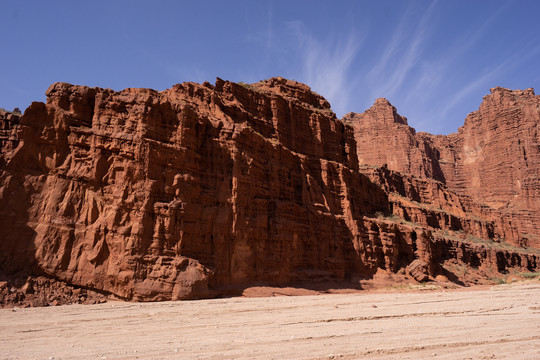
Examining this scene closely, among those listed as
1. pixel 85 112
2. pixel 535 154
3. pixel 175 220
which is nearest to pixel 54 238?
pixel 175 220

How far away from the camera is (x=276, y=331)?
1039cm

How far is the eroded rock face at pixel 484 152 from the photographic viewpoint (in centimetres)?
7900

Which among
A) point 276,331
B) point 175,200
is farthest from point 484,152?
point 276,331

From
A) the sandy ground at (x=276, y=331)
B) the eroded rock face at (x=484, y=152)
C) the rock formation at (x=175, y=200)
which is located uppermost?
the eroded rock face at (x=484, y=152)

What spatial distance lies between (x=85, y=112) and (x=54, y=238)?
6.98 metres

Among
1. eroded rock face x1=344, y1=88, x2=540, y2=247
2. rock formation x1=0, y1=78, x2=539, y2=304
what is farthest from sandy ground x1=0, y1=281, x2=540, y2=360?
eroded rock face x1=344, y1=88, x2=540, y2=247

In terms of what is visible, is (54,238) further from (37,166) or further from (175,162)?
(175,162)

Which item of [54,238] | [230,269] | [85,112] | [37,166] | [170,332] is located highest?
[85,112]

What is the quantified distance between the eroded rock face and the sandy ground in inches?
2724

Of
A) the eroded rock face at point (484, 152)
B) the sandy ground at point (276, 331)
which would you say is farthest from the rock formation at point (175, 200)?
the eroded rock face at point (484, 152)

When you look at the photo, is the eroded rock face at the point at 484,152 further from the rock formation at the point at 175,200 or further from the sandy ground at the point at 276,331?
the sandy ground at the point at 276,331

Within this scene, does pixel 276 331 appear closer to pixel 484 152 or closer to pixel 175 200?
pixel 175 200

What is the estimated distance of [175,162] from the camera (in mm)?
21922

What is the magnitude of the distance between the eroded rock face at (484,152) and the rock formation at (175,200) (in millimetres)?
55876
